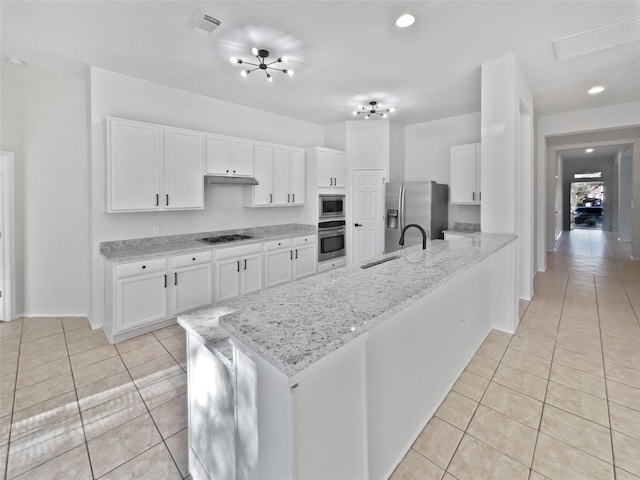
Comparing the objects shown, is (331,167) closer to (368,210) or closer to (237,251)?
(368,210)

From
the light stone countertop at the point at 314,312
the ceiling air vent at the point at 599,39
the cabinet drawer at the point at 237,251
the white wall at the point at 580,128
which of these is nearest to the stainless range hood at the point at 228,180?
the cabinet drawer at the point at 237,251

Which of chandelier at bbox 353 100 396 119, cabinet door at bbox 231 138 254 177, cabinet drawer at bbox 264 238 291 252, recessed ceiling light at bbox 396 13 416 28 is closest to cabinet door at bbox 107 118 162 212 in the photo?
cabinet door at bbox 231 138 254 177

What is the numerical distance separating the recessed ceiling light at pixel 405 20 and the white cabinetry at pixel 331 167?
8.91 ft

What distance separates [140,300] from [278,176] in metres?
→ 2.66

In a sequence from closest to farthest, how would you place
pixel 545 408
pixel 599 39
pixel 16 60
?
pixel 545 408 < pixel 599 39 < pixel 16 60

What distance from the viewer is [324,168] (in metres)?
5.32

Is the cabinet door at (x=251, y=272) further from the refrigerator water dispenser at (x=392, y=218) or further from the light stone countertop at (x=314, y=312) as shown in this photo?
the light stone countertop at (x=314, y=312)

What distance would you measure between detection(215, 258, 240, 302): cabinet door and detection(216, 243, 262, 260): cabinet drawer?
6 cm

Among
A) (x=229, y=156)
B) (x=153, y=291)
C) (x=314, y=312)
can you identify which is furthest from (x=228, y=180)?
(x=314, y=312)

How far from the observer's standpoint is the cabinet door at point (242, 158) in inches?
171

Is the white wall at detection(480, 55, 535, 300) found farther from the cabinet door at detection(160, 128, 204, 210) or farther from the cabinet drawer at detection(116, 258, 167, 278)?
the cabinet drawer at detection(116, 258, 167, 278)

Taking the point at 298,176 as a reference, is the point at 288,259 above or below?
below

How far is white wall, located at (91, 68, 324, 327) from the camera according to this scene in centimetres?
345

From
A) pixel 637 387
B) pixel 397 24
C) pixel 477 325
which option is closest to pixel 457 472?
pixel 477 325
